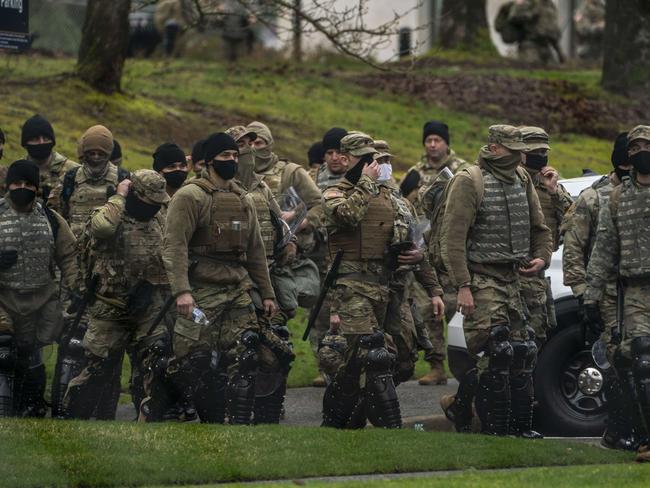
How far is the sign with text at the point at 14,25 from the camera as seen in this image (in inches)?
506

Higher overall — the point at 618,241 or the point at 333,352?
the point at 618,241

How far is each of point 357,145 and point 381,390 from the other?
170cm

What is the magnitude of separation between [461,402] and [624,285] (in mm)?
1682

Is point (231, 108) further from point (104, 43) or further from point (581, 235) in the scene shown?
point (581, 235)

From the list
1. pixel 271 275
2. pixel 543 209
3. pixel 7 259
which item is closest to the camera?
pixel 7 259

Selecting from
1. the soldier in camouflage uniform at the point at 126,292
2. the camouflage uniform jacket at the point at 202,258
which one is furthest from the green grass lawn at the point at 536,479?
the soldier in camouflage uniform at the point at 126,292

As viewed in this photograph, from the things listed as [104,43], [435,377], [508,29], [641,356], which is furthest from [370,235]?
[508,29]

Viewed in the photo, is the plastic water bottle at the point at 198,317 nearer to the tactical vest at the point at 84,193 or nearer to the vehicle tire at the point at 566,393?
the tactical vest at the point at 84,193

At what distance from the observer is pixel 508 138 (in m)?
10.9

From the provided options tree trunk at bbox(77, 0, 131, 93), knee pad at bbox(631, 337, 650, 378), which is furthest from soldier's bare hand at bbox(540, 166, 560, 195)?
tree trunk at bbox(77, 0, 131, 93)

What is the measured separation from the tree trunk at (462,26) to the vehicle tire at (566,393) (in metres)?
21.8

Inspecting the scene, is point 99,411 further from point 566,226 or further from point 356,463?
point 566,226

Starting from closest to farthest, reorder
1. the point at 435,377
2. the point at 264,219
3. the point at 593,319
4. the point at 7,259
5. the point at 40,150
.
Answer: the point at 593,319
the point at 7,259
the point at 264,219
the point at 40,150
the point at 435,377

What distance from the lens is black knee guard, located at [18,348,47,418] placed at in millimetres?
11484
